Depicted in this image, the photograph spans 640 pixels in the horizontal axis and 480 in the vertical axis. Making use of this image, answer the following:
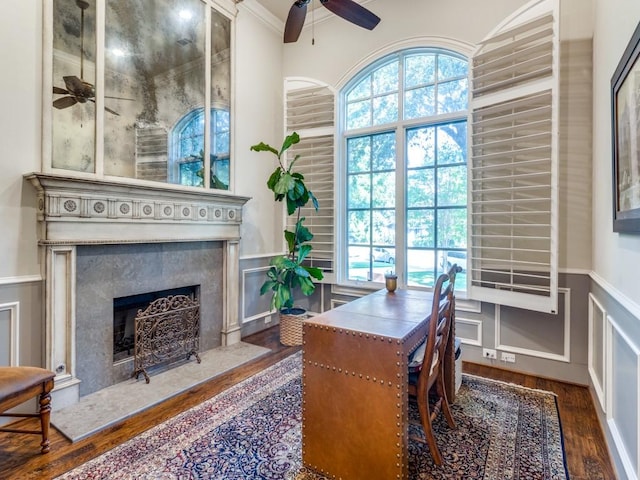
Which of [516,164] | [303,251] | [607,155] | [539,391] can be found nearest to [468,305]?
[539,391]

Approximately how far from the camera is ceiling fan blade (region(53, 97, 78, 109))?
2.48 m

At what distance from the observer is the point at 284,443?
2117 mm

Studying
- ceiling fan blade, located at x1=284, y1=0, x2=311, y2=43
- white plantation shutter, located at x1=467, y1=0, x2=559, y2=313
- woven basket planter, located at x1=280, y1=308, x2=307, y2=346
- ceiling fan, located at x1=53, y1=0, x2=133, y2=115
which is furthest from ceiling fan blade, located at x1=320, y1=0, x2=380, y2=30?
woven basket planter, located at x1=280, y1=308, x2=307, y2=346

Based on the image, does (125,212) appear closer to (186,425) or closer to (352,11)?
(186,425)

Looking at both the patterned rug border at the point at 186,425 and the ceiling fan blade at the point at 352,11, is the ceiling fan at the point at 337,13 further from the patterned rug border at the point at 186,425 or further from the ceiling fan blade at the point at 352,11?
the patterned rug border at the point at 186,425

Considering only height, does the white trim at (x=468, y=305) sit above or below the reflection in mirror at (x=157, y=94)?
below

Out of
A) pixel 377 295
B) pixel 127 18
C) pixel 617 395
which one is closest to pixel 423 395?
pixel 377 295

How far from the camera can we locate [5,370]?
1997 millimetres

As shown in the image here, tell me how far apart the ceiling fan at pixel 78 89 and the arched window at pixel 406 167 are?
2.69 m

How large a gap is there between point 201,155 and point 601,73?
3.51m

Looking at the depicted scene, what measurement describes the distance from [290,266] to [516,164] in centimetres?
247

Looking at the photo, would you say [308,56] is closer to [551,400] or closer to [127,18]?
[127,18]

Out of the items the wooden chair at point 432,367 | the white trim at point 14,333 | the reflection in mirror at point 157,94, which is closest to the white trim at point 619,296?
the wooden chair at point 432,367

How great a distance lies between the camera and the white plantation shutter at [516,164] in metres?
2.78
